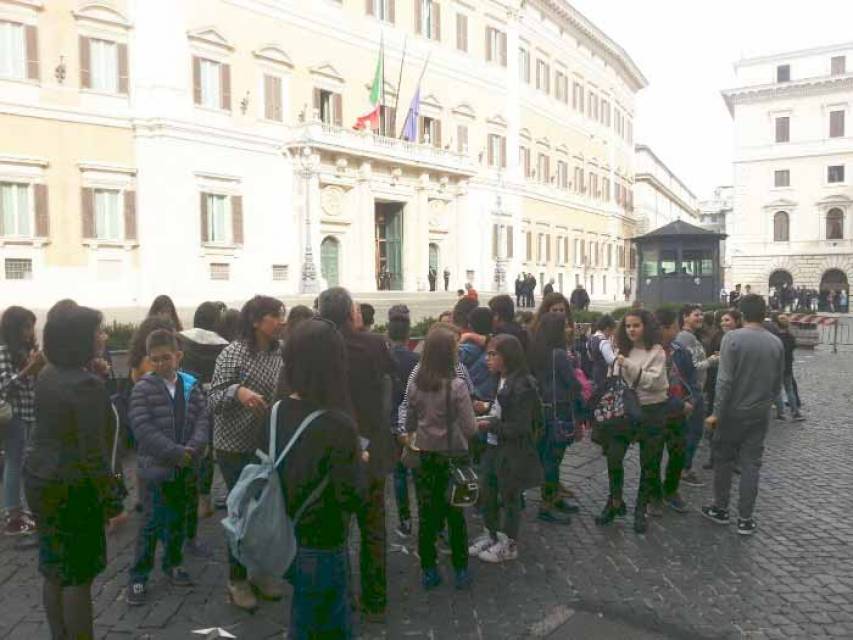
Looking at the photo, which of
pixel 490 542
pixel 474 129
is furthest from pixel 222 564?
pixel 474 129

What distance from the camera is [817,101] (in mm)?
46812

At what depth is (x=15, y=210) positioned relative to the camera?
18.9m

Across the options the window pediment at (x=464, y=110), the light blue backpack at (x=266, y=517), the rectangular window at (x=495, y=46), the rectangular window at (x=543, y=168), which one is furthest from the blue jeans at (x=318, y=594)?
the rectangular window at (x=543, y=168)

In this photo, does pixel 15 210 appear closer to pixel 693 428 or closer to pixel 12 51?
pixel 12 51

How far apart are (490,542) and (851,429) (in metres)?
6.76

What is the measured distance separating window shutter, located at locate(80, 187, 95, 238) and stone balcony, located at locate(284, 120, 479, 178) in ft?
23.4

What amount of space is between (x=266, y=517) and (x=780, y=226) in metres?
52.2

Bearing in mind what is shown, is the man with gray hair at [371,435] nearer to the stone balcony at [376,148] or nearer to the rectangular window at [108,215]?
the rectangular window at [108,215]

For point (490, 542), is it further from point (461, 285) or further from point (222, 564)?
point (461, 285)

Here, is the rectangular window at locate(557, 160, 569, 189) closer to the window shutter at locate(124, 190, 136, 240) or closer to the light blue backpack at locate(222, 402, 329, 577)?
the window shutter at locate(124, 190, 136, 240)

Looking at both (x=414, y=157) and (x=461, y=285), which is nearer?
(x=414, y=157)

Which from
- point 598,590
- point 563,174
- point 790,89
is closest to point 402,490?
point 598,590

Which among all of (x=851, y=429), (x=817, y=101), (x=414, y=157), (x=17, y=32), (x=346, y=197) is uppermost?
(x=817, y=101)

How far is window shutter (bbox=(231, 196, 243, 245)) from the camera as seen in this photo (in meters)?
23.6
